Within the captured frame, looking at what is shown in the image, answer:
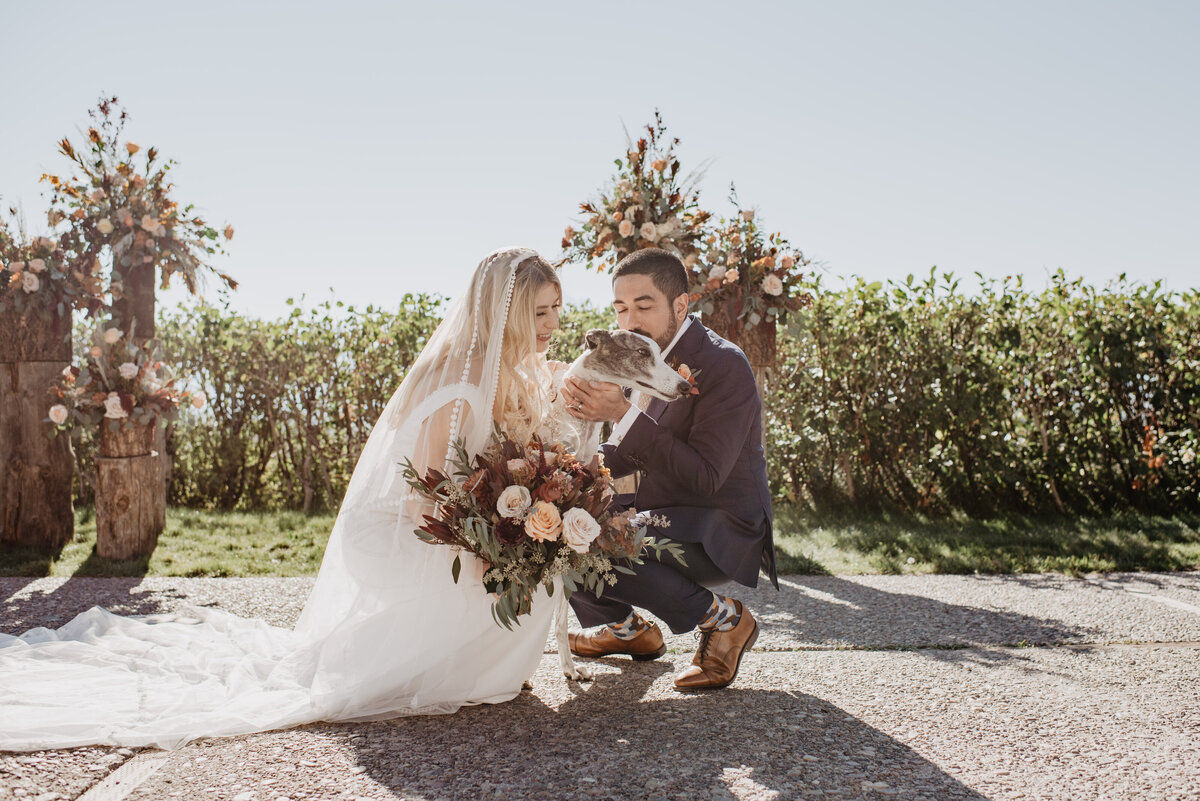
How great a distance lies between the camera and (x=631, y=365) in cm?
350

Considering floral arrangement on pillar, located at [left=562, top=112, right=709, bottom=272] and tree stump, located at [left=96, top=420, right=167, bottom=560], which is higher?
floral arrangement on pillar, located at [left=562, top=112, right=709, bottom=272]

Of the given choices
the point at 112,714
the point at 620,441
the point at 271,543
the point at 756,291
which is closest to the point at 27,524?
the point at 271,543

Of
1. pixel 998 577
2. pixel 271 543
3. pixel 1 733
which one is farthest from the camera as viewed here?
pixel 271 543

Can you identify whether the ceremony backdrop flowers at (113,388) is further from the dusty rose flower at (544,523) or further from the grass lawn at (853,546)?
the dusty rose flower at (544,523)

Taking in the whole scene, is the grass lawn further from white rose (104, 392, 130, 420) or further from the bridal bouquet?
the bridal bouquet

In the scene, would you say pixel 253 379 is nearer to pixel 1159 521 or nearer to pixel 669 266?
pixel 669 266

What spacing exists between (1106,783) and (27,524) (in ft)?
24.1

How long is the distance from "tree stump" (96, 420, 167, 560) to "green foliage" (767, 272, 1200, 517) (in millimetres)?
5758

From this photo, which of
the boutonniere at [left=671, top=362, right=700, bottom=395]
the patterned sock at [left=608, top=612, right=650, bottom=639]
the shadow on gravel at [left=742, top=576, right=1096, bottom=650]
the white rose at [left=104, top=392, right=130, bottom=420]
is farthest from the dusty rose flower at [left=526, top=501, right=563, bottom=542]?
the white rose at [left=104, top=392, right=130, bottom=420]

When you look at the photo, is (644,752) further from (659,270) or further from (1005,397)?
(1005,397)

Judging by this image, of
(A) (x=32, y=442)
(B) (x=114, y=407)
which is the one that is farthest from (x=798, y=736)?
(A) (x=32, y=442)

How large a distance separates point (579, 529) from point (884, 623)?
2539 millimetres

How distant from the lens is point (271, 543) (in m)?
7.31

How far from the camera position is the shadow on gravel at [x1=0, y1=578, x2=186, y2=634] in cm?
479
